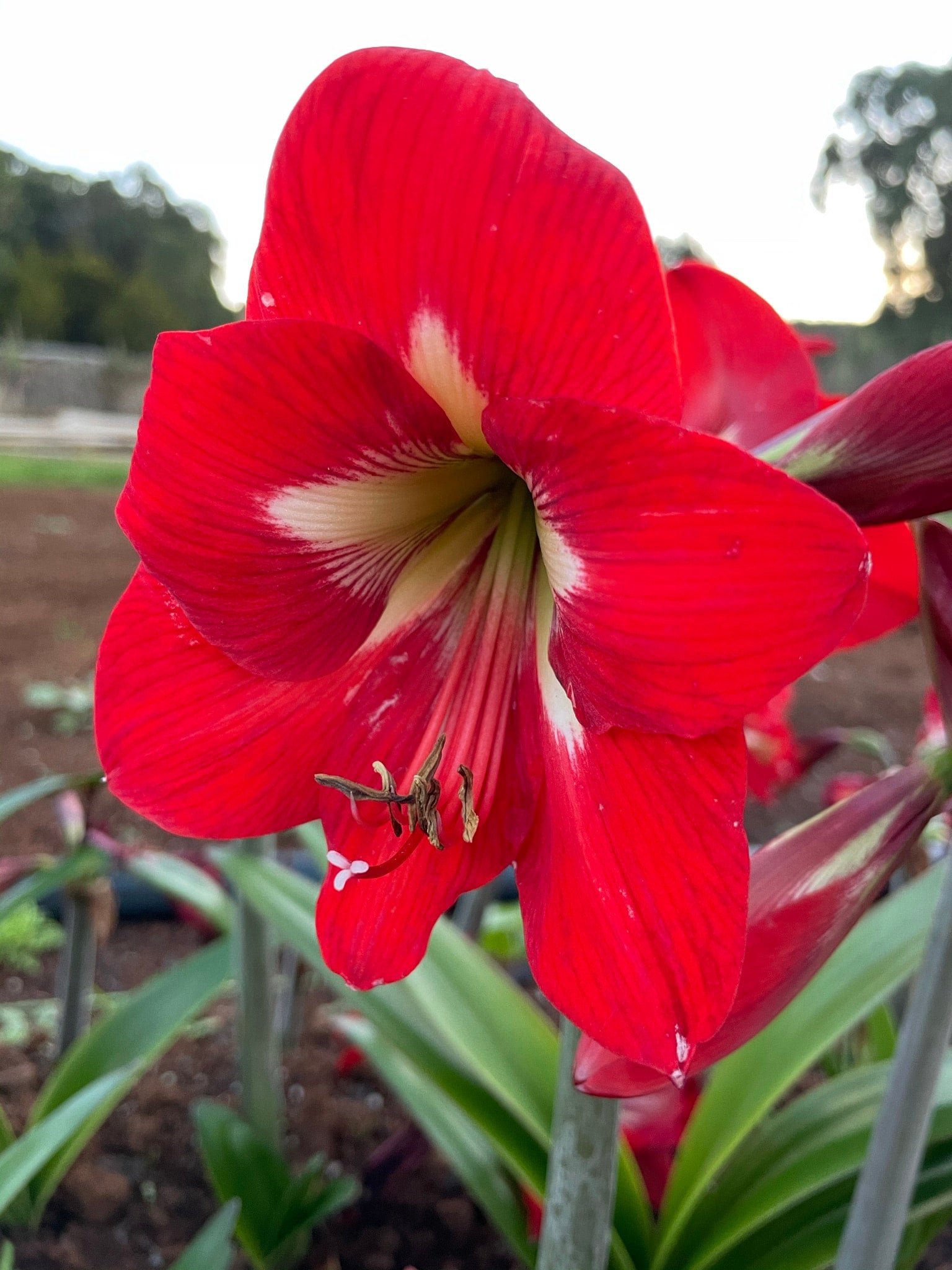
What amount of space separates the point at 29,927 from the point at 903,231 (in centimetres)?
606

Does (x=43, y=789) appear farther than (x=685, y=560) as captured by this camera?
Yes

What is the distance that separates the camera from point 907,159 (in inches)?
216

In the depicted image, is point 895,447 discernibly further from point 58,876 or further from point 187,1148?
point 187,1148

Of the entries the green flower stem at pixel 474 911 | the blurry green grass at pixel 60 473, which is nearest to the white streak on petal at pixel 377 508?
the green flower stem at pixel 474 911

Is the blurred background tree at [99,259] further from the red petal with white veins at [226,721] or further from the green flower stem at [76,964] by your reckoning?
the red petal with white veins at [226,721]

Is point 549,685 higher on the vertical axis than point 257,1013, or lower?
higher

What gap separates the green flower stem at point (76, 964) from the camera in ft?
2.83

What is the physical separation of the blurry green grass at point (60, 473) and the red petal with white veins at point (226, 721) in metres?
5.19

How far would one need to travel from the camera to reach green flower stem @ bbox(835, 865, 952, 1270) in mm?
367

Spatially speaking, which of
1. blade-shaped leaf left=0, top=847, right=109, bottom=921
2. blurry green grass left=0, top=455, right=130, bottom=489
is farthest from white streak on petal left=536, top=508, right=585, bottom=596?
blurry green grass left=0, top=455, right=130, bottom=489

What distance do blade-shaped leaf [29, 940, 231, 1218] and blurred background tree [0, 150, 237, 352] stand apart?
15152 mm

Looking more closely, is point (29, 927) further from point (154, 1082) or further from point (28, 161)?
point (28, 161)

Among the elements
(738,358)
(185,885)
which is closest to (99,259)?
(185,885)

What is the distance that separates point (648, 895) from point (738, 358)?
0.30 m
